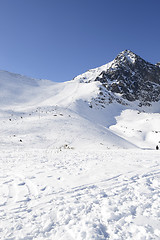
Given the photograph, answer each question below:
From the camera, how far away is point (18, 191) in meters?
4.78

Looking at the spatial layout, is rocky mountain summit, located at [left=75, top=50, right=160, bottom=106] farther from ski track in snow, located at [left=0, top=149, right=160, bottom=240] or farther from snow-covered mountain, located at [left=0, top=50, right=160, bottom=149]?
ski track in snow, located at [left=0, top=149, right=160, bottom=240]

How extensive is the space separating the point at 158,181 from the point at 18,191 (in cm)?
548

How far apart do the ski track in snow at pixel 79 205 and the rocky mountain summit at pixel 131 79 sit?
52.8m

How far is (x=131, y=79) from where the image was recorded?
79250 millimetres

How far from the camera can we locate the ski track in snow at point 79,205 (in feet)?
9.75

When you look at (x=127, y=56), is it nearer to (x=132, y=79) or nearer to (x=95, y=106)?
(x=132, y=79)

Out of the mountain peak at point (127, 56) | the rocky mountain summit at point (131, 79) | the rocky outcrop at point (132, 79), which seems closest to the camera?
the rocky mountain summit at point (131, 79)

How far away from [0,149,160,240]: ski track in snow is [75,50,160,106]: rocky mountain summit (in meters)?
52.8

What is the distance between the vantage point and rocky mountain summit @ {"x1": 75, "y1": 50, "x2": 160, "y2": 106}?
6581 cm

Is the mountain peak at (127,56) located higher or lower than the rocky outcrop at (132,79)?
higher

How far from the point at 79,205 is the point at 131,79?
84.6 metres

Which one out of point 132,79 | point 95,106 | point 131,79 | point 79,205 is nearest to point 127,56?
point 132,79

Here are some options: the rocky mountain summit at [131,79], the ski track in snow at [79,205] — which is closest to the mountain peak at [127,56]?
the rocky mountain summit at [131,79]

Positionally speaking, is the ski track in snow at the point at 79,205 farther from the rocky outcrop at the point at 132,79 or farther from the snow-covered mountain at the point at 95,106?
the rocky outcrop at the point at 132,79
